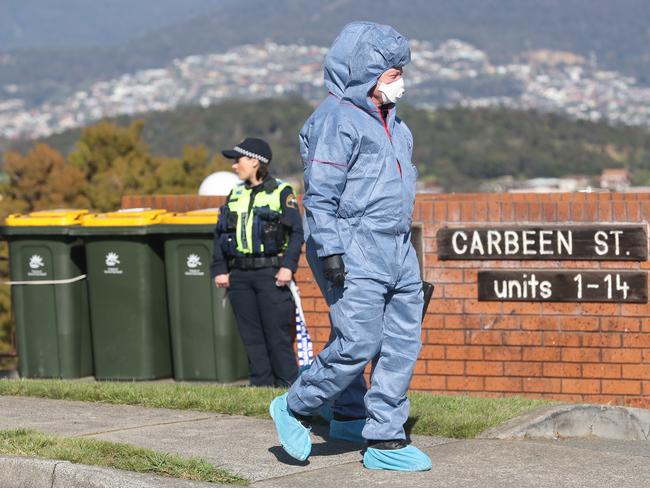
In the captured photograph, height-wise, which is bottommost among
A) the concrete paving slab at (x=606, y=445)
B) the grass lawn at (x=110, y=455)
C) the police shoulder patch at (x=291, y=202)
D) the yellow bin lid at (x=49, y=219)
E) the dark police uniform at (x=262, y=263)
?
the concrete paving slab at (x=606, y=445)

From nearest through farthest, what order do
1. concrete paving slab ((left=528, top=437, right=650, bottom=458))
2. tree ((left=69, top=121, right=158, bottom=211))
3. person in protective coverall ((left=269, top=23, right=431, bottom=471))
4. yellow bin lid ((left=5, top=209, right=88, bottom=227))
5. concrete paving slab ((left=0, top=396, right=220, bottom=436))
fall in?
person in protective coverall ((left=269, top=23, right=431, bottom=471))
concrete paving slab ((left=528, top=437, right=650, bottom=458))
concrete paving slab ((left=0, top=396, right=220, bottom=436))
yellow bin lid ((left=5, top=209, right=88, bottom=227))
tree ((left=69, top=121, right=158, bottom=211))

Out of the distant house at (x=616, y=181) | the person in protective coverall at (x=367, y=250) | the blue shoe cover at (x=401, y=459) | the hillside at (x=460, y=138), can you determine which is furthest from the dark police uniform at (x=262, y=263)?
the hillside at (x=460, y=138)

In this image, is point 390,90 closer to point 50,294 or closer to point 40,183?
point 50,294

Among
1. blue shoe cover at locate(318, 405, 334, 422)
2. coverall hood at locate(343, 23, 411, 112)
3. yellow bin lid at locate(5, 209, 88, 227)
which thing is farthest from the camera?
yellow bin lid at locate(5, 209, 88, 227)

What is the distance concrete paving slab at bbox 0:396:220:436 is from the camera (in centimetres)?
641

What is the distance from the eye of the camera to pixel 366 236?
535 cm

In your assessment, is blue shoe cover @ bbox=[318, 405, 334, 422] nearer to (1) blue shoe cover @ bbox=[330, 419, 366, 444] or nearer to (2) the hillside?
(1) blue shoe cover @ bbox=[330, 419, 366, 444]

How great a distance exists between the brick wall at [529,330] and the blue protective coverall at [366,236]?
10.4ft

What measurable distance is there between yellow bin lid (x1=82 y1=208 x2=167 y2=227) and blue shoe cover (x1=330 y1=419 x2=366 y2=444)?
3511 mm

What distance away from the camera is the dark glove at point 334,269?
5250 mm

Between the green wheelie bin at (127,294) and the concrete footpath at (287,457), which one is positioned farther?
the green wheelie bin at (127,294)

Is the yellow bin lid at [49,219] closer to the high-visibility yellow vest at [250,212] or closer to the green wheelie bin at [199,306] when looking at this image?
the green wheelie bin at [199,306]

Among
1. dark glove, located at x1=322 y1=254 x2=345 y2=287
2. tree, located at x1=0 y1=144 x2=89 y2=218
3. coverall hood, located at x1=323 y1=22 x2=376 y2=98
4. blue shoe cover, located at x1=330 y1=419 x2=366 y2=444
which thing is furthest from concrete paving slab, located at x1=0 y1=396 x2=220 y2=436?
tree, located at x1=0 y1=144 x2=89 y2=218

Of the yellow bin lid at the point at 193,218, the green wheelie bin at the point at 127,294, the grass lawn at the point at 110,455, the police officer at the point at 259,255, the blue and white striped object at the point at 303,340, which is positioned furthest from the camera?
the green wheelie bin at the point at 127,294
